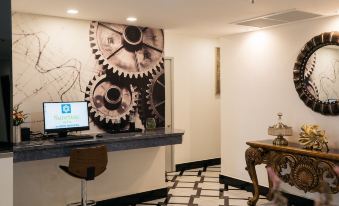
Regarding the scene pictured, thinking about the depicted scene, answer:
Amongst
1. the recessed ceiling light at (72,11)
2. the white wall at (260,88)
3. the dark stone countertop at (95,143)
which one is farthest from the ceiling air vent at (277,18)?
the recessed ceiling light at (72,11)

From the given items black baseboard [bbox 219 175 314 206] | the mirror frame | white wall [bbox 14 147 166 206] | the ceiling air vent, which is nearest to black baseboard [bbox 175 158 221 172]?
black baseboard [bbox 219 175 314 206]

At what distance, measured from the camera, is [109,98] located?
4.72m

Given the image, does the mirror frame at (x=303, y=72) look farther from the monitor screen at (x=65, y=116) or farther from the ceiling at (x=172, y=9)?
the monitor screen at (x=65, y=116)

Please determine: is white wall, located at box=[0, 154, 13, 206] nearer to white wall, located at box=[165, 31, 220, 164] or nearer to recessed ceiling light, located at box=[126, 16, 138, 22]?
recessed ceiling light, located at box=[126, 16, 138, 22]

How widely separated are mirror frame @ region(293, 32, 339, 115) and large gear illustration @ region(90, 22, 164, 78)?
1961 mm

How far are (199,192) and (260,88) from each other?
176 centimetres

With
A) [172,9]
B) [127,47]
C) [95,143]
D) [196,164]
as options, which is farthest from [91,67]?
[196,164]

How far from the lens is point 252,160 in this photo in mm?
4426

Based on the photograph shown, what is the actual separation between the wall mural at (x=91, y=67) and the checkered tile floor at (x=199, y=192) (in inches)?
42.2

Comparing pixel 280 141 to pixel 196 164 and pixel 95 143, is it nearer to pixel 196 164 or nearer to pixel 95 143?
pixel 95 143

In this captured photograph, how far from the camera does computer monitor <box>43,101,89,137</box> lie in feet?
13.1

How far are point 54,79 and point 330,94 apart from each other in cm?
335

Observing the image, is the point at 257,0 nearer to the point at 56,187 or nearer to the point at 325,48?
the point at 325,48

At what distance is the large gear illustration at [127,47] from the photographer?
4.66m
